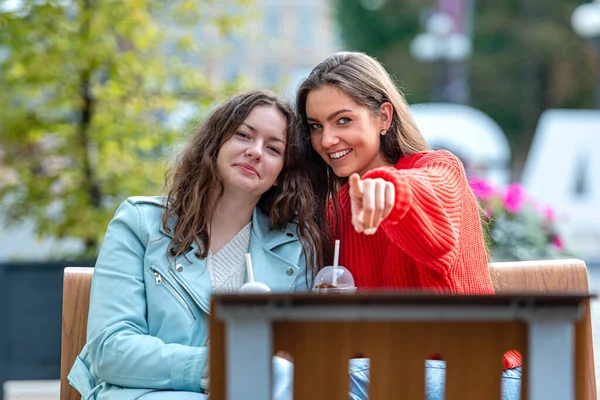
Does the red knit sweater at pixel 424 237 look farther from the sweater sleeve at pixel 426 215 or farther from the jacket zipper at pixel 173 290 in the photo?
the jacket zipper at pixel 173 290

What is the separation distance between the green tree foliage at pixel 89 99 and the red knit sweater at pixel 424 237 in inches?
105

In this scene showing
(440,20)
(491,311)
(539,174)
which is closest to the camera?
(491,311)

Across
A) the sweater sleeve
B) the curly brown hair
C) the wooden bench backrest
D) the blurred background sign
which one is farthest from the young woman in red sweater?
the blurred background sign

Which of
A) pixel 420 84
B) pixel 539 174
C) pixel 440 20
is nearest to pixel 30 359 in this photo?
pixel 539 174

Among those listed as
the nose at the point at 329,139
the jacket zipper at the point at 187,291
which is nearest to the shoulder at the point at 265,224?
the nose at the point at 329,139

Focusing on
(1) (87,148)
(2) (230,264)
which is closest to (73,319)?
(2) (230,264)

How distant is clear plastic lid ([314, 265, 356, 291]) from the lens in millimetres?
2412

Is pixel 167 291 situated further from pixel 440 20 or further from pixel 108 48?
pixel 440 20

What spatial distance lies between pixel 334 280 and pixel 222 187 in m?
0.63

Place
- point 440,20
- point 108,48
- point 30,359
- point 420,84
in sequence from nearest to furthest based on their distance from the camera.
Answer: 1. point 30,359
2. point 108,48
3. point 440,20
4. point 420,84

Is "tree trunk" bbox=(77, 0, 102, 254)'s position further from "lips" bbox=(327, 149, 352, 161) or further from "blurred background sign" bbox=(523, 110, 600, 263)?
"blurred background sign" bbox=(523, 110, 600, 263)

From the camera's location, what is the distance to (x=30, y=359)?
4.59 meters

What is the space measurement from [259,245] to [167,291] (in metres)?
0.37

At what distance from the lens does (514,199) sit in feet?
18.4
